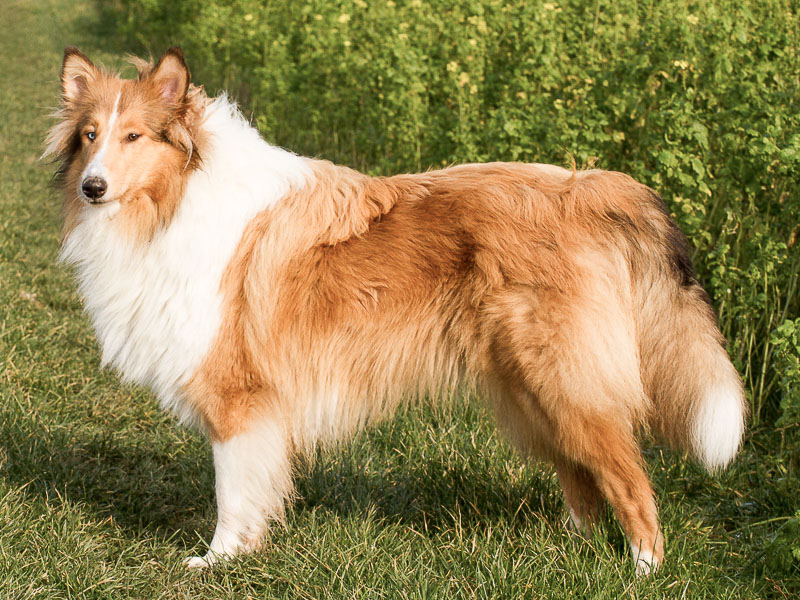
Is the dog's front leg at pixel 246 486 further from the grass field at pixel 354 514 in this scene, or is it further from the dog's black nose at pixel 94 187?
the dog's black nose at pixel 94 187

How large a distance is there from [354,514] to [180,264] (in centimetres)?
137

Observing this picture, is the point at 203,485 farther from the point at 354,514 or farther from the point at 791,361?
the point at 791,361

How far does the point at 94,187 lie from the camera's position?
3.23 metres

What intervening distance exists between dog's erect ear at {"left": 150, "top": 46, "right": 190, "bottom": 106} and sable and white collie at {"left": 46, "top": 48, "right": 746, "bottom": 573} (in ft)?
0.04

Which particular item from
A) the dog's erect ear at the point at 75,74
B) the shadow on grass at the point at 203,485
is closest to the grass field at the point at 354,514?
the shadow on grass at the point at 203,485

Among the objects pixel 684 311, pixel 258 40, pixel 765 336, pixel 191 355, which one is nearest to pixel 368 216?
pixel 191 355

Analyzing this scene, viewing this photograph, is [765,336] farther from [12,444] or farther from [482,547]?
[12,444]

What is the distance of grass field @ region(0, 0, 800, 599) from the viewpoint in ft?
10.2

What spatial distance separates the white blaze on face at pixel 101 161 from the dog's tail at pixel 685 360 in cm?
218

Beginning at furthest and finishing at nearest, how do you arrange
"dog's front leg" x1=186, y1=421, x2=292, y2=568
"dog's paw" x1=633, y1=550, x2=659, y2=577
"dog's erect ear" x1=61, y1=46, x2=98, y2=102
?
"dog's erect ear" x1=61, y1=46, x2=98, y2=102 → "dog's front leg" x1=186, y1=421, x2=292, y2=568 → "dog's paw" x1=633, y1=550, x2=659, y2=577

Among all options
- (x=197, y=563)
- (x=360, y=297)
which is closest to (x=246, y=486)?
(x=197, y=563)

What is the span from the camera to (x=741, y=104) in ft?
13.2

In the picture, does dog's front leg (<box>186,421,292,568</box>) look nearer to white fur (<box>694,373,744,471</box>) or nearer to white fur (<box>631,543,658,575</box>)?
white fur (<box>631,543,658,575</box>)

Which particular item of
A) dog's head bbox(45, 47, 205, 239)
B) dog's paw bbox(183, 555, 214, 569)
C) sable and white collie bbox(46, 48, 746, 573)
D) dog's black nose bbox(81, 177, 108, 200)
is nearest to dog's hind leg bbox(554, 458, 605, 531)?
sable and white collie bbox(46, 48, 746, 573)
